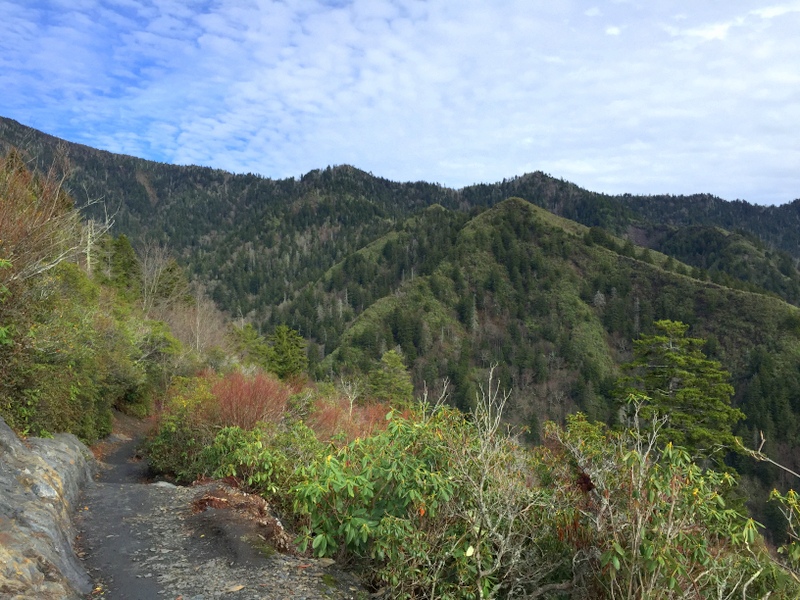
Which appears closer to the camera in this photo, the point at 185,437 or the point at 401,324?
the point at 185,437

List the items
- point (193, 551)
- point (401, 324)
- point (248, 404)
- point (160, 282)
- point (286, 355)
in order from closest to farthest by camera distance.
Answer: point (193, 551) < point (248, 404) < point (160, 282) < point (286, 355) < point (401, 324)

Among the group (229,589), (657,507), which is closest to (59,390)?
(229,589)

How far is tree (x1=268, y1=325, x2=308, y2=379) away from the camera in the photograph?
44.2m

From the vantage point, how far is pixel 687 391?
2312 centimetres

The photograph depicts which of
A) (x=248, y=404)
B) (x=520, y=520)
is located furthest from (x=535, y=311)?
(x=520, y=520)

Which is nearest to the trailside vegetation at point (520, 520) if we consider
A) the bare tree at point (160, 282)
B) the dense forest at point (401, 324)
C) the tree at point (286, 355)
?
the dense forest at point (401, 324)

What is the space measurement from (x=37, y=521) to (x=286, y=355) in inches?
1618

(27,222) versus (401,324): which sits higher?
(27,222)

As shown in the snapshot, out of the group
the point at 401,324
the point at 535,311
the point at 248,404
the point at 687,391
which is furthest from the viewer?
the point at 535,311

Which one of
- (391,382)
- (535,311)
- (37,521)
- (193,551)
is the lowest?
(391,382)

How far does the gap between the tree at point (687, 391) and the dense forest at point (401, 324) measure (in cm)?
118

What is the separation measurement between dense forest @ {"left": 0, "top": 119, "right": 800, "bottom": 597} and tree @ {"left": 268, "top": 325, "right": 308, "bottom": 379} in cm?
22

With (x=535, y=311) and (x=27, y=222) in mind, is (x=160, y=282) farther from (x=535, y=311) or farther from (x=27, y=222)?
(x=535, y=311)

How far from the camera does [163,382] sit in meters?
25.5
